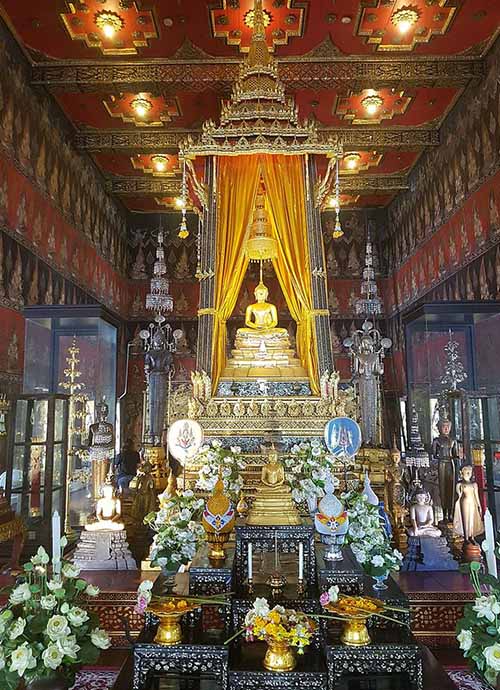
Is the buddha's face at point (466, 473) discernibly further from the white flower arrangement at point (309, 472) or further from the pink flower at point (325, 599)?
the pink flower at point (325, 599)

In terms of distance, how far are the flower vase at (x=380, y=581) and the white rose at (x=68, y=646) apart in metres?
1.76

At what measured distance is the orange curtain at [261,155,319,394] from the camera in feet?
23.4

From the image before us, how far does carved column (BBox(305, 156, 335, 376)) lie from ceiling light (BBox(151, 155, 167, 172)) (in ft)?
18.2

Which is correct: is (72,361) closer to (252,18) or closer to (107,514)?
(107,514)

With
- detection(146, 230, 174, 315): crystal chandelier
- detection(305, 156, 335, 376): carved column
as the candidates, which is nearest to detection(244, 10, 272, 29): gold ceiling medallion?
detection(305, 156, 335, 376): carved column

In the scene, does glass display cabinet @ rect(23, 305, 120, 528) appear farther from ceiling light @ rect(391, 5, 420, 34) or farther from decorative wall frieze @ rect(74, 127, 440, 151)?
ceiling light @ rect(391, 5, 420, 34)

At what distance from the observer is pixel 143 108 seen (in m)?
9.92

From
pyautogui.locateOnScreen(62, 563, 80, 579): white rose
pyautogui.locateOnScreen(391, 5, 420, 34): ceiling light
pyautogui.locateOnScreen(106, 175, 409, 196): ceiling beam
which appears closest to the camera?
pyautogui.locateOnScreen(62, 563, 80, 579): white rose

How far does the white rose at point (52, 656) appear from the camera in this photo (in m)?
2.40

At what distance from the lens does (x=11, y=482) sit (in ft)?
18.9

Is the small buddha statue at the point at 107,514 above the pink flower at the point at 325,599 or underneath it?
above

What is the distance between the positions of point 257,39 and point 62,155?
4.38m

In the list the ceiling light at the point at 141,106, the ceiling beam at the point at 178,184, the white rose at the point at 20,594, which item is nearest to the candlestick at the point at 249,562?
the white rose at the point at 20,594

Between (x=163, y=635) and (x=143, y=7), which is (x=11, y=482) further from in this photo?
(x=143, y=7)
